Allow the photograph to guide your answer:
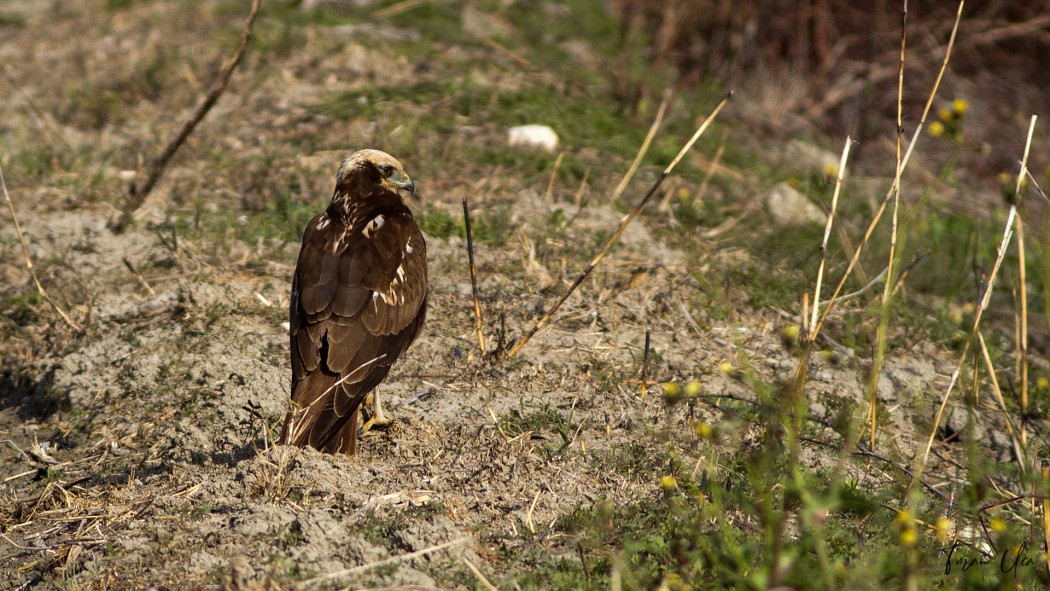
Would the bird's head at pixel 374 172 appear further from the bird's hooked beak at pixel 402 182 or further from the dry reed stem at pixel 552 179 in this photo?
the dry reed stem at pixel 552 179

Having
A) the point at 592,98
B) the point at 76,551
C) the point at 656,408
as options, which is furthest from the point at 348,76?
the point at 76,551

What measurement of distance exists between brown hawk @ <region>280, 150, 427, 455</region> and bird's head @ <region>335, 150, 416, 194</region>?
0.21 m

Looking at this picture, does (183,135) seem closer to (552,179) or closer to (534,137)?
(552,179)

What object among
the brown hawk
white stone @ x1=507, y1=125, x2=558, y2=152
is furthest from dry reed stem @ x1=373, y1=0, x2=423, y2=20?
the brown hawk

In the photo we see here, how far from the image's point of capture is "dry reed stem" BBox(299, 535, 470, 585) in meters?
3.37

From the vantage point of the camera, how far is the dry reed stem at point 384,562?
337 centimetres

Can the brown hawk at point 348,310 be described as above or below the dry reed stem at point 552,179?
above

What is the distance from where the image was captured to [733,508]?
3877mm

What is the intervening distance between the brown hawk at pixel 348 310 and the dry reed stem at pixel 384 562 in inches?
26.5

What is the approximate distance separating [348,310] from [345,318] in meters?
0.04

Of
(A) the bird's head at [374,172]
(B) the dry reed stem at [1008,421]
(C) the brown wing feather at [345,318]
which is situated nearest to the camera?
(B) the dry reed stem at [1008,421]

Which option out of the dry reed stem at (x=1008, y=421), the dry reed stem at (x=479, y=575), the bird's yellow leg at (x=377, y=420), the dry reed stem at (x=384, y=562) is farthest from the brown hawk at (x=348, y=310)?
the dry reed stem at (x=1008, y=421)

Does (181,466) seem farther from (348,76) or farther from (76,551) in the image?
(348,76)

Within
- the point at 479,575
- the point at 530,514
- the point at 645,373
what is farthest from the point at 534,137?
the point at 479,575
